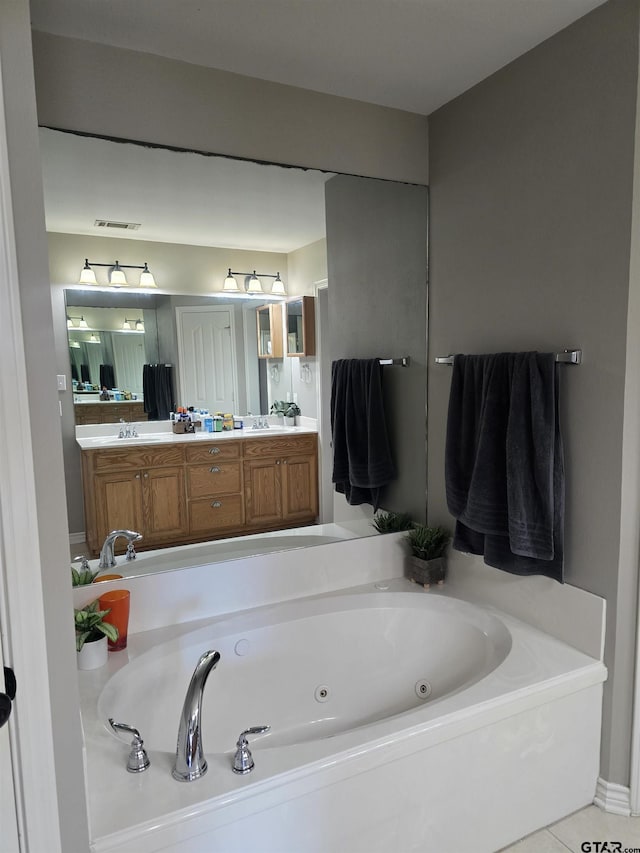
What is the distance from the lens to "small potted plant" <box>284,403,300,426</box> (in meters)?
2.42

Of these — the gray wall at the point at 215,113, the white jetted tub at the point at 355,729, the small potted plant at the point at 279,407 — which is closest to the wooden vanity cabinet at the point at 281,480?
the small potted plant at the point at 279,407

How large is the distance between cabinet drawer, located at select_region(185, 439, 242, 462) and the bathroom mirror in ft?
0.52

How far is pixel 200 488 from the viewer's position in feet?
7.55

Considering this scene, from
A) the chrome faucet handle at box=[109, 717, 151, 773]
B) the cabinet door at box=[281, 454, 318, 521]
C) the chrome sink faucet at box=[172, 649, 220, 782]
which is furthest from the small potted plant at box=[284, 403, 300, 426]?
the chrome faucet handle at box=[109, 717, 151, 773]

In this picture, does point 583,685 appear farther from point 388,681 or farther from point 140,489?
point 140,489

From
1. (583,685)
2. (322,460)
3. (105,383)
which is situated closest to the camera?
(583,685)

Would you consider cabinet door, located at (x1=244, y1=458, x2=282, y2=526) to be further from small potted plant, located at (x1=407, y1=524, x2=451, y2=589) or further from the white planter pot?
the white planter pot

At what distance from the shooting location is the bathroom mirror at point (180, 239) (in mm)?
1942

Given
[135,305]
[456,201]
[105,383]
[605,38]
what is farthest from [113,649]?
[605,38]

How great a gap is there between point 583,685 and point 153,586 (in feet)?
4.99

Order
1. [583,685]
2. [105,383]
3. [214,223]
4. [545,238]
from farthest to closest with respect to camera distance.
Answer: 1. [214,223]
2. [105,383]
3. [545,238]
4. [583,685]

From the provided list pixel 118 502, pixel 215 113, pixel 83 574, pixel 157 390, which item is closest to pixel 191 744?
pixel 83 574

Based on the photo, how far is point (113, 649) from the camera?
1938mm

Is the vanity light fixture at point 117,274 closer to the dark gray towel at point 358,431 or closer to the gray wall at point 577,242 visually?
the dark gray towel at point 358,431
